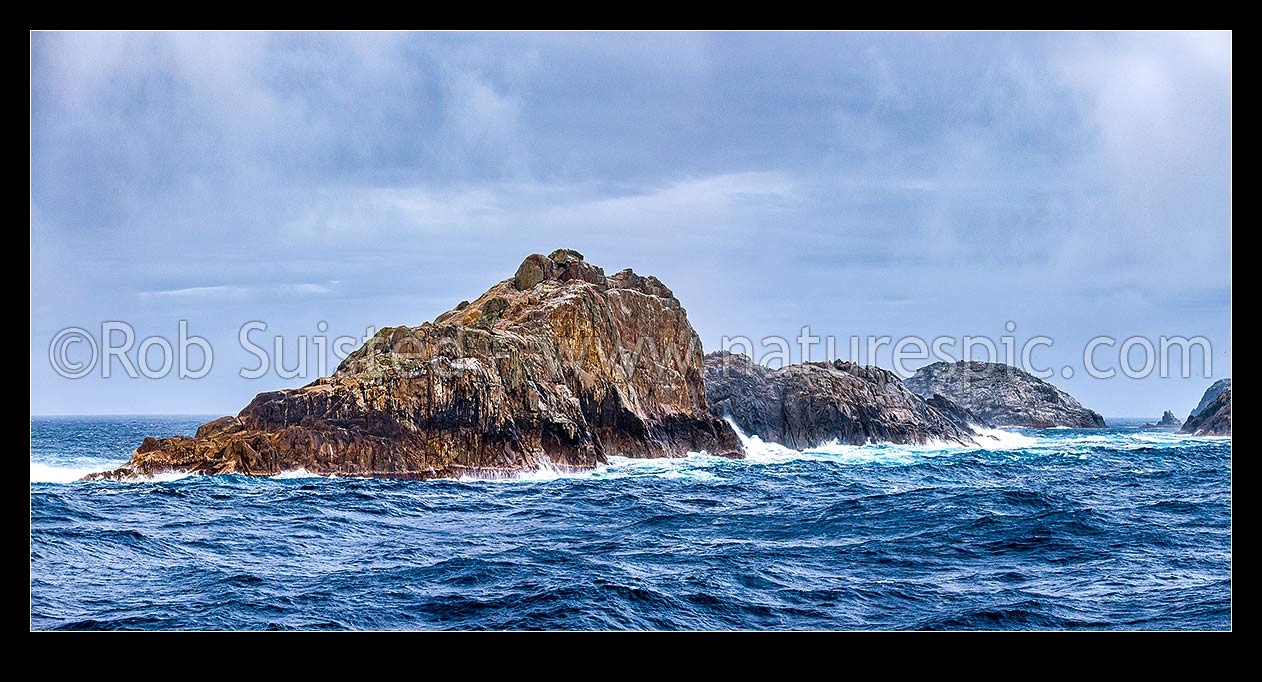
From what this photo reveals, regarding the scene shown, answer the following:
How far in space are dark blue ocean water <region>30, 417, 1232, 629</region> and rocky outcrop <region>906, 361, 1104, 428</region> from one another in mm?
101903

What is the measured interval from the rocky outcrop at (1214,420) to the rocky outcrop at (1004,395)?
3758cm

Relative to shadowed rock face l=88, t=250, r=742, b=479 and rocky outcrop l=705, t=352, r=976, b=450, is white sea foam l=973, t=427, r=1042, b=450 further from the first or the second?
shadowed rock face l=88, t=250, r=742, b=479

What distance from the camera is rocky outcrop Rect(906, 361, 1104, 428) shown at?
130388mm

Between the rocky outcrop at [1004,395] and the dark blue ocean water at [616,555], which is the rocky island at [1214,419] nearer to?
the rocky outcrop at [1004,395]

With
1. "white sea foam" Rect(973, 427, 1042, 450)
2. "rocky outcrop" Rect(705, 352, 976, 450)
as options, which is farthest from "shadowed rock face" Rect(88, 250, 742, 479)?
"white sea foam" Rect(973, 427, 1042, 450)

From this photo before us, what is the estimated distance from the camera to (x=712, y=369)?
74500mm

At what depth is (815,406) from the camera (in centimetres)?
6856

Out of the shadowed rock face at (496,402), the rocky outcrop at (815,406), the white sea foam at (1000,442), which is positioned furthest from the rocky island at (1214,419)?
the shadowed rock face at (496,402)

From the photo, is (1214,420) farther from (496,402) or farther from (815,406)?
(496,402)

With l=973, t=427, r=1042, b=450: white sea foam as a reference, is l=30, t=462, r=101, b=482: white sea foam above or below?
above

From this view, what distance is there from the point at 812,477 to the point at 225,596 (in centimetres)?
3052

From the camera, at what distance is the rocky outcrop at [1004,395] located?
130 meters

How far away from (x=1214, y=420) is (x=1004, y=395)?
48.5 meters
